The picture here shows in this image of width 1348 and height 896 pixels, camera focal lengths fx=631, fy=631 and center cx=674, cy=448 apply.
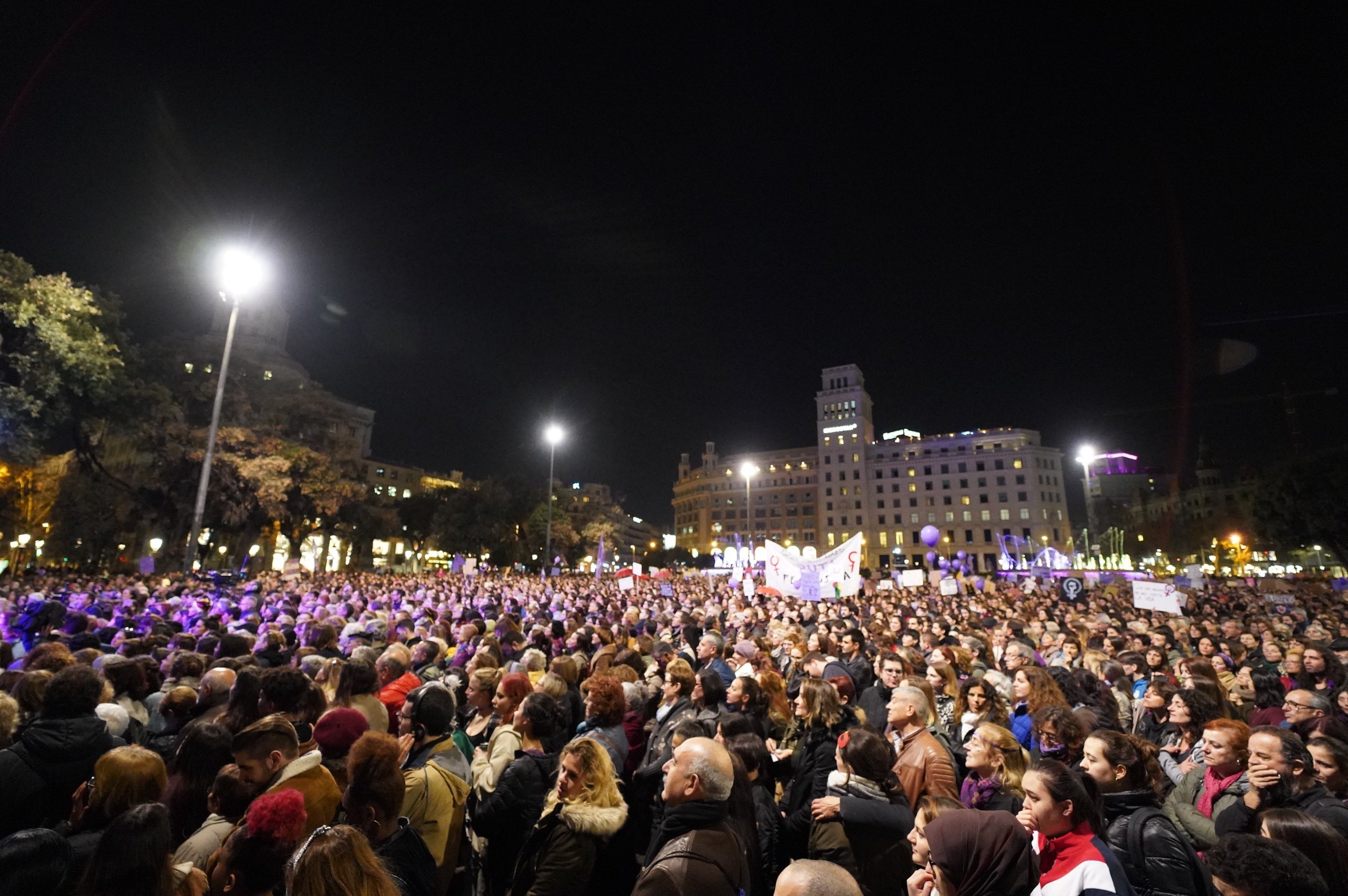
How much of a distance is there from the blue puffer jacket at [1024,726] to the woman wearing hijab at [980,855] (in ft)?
10.8

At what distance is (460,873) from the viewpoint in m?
4.15

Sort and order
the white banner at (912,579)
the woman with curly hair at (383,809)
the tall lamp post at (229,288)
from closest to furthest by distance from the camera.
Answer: the woman with curly hair at (383,809)
the tall lamp post at (229,288)
the white banner at (912,579)

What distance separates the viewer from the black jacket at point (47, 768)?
3.41 m

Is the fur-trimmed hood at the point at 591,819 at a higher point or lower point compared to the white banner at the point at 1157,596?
lower

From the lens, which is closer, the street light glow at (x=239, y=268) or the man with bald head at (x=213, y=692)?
the man with bald head at (x=213, y=692)

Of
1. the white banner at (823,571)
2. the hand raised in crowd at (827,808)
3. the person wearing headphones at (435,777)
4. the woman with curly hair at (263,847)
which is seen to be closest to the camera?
the woman with curly hair at (263,847)

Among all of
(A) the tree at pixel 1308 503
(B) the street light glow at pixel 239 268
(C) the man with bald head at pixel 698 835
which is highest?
(B) the street light glow at pixel 239 268

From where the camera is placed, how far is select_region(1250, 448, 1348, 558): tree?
3347 centimetres

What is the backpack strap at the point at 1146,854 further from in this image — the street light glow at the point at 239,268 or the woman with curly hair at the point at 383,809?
the street light glow at the point at 239,268

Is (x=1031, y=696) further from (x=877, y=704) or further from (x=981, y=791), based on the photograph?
(x=981, y=791)

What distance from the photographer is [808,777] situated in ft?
14.9

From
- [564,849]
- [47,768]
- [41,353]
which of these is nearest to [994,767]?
[564,849]

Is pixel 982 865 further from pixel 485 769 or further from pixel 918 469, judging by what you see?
pixel 918 469

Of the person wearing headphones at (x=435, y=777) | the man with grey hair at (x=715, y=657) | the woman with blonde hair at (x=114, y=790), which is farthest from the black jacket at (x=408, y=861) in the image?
the man with grey hair at (x=715, y=657)
